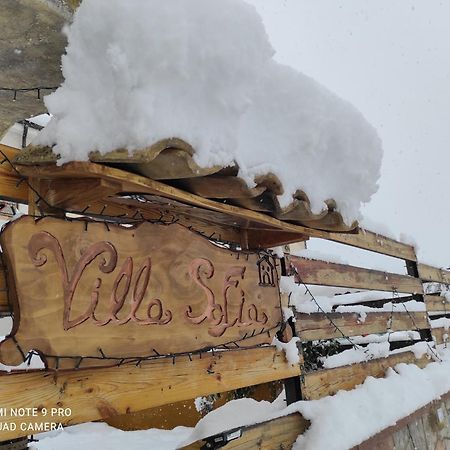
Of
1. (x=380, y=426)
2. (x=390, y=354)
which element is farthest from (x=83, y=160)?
(x=390, y=354)

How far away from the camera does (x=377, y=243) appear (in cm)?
507

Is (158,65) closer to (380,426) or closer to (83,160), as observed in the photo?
(83,160)

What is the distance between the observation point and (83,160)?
1.83 meters

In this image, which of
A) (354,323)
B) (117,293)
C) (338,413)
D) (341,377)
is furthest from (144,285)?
(354,323)

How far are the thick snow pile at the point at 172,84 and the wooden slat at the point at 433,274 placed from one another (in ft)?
14.4

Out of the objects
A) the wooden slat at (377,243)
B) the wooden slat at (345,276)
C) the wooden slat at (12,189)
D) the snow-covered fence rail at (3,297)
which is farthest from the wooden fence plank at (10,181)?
the wooden slat at (377,243)

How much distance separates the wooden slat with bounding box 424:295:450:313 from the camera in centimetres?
612

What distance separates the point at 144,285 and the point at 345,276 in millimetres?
2582

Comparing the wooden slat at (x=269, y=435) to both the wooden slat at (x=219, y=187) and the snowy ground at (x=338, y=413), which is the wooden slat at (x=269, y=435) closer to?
the snowy ground at (x=338, y=413)

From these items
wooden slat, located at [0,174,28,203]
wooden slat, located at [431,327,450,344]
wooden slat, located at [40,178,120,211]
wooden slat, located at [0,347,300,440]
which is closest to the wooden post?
wooden slat, located at [431,327,450,344]

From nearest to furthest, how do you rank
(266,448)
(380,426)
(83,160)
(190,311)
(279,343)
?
(83,160) → (190,311) → (266,448) → (279,343) → (380,426)

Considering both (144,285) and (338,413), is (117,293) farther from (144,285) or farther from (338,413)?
(338,413)

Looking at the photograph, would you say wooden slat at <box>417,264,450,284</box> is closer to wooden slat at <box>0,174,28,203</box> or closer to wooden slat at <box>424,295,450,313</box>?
wooden slat at <box>424,295,450,313</box>

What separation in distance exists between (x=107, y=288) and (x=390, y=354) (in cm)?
380
